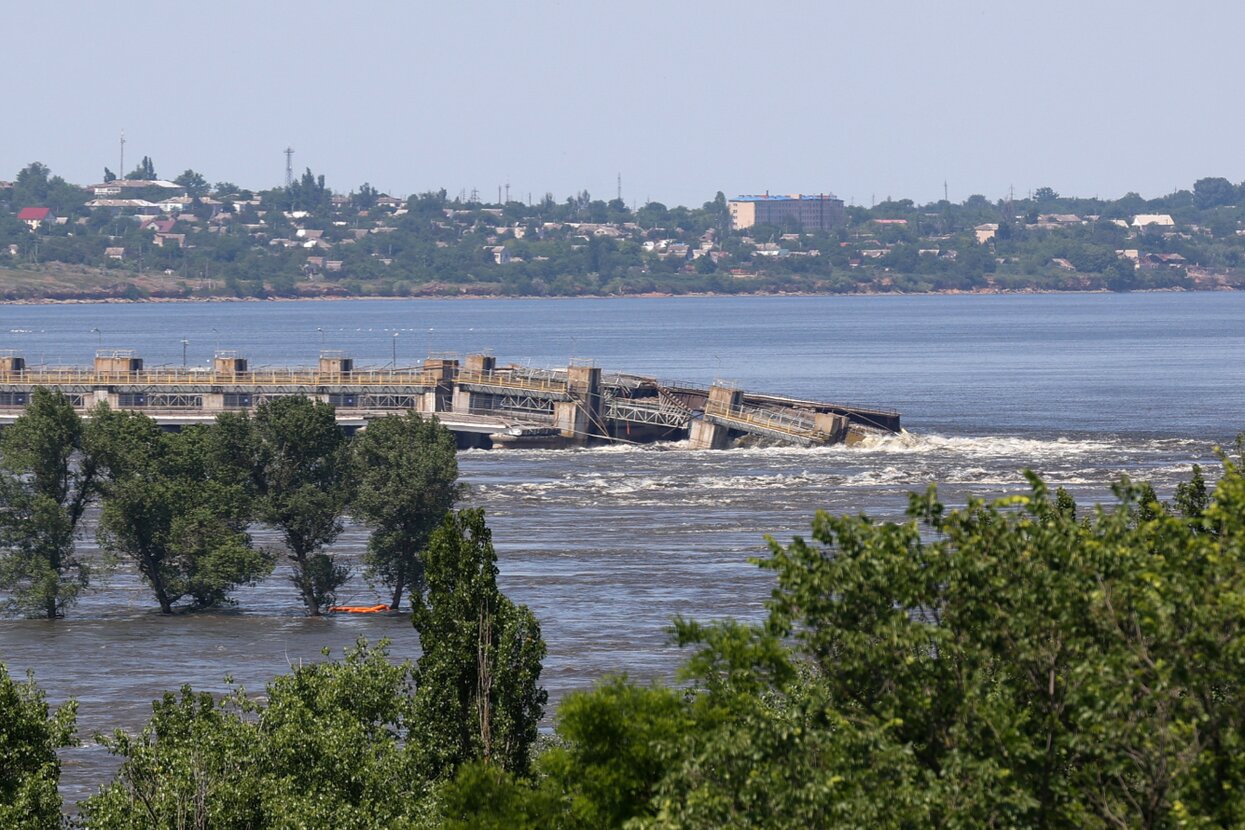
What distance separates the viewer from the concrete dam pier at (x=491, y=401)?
116 metres

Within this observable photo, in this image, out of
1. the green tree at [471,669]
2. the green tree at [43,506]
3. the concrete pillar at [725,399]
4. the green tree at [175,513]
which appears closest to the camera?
the green tree at [471,669]

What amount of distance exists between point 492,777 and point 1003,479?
2827 inches

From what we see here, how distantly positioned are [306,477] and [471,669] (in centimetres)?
3268

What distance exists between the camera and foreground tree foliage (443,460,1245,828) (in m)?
17.3

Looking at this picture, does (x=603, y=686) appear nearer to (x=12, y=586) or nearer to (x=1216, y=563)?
(x=1216, y=563)

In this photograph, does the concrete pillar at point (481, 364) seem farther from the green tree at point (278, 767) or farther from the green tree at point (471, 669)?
the green tree at point (471, 669)

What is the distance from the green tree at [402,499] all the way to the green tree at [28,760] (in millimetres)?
29623

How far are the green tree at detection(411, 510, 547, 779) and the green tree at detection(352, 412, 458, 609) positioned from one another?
91.8ft

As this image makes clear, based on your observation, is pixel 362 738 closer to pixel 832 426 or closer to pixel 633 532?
pixel 633 532

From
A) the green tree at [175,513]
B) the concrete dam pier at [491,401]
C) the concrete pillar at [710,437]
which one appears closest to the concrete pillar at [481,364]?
the concrete dam pier at [491,401]

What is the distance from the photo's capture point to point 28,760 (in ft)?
95.8

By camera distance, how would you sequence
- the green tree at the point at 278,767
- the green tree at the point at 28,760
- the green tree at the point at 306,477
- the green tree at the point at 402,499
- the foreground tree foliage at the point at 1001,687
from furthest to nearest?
1. the green tree at the point at 306,477
2. the green tree at the point at 402,499
3. the green tree at the point at 278,767
4. the green tree at the point at 28,760
5. the foreground tree foliage at the point at 1001,687

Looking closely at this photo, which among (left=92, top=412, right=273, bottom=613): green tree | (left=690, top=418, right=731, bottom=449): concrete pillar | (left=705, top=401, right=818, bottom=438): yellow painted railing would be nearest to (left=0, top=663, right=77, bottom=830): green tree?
(left=92, top=412, right=273, bottom=613): green tree

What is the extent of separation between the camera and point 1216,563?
1780 cm
